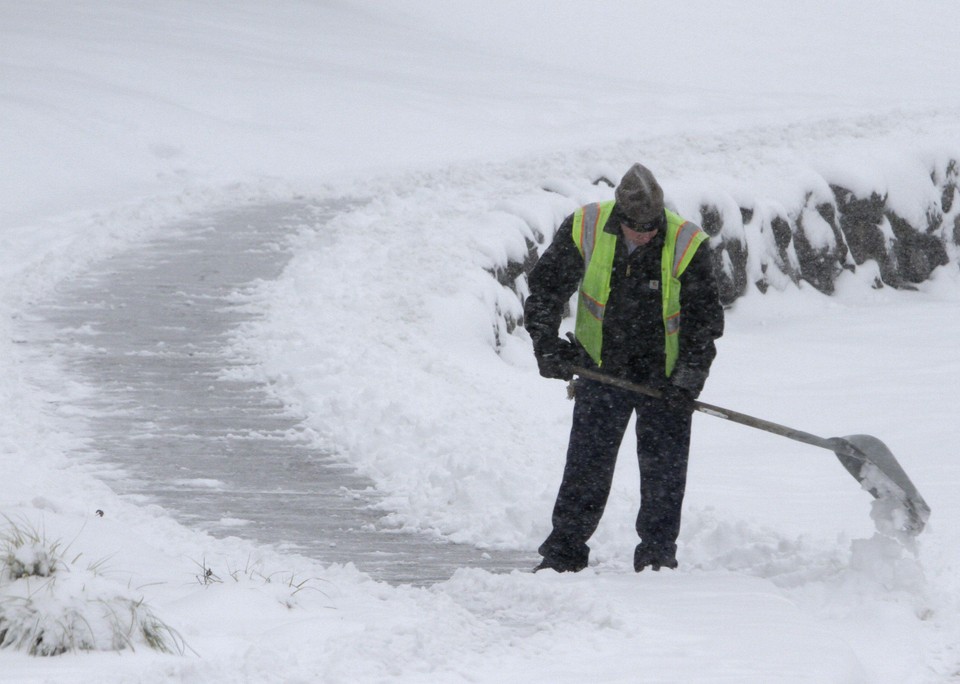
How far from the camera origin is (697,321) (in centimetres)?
447

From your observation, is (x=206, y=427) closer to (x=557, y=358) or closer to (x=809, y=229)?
(x=557, y=358)

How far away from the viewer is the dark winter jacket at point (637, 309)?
443 centimetres

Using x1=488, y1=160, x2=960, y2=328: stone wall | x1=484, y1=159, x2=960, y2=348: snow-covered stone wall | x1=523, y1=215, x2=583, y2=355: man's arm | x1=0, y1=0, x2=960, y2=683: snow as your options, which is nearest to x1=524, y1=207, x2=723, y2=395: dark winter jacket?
x1=523, y1=215, x2=583, y2=355: man's arm

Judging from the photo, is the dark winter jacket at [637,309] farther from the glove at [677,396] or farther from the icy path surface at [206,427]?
the icy path surface at [206,427]

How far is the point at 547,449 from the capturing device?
22.7 ft

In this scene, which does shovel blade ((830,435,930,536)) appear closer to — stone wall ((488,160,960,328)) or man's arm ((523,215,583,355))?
man's arm ((523,215,583,355))

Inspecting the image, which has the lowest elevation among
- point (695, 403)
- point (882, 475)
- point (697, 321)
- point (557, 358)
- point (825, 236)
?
point (825, 236)

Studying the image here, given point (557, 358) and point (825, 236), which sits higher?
point (557, 358)

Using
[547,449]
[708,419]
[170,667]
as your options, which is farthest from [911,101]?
[170,667]

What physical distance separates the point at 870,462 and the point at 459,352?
4.49m

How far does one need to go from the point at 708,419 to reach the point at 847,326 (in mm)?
5209

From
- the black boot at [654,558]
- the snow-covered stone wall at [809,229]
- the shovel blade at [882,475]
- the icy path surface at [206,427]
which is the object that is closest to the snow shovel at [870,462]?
the shovel blade at [882,475]

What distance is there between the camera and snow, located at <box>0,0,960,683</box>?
3686 mm

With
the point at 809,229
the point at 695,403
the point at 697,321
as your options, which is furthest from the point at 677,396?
the point at 809,229
